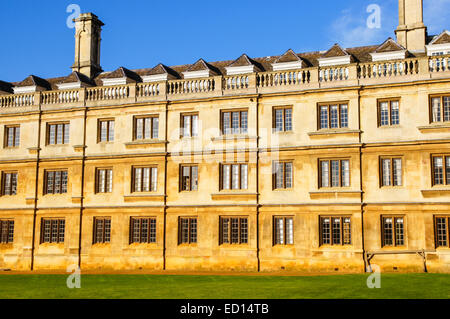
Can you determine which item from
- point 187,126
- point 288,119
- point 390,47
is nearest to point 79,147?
point 187,126

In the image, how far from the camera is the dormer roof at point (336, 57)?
33.1m

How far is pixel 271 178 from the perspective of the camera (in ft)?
104

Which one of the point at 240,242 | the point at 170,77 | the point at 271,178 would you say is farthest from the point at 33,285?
the point at 170,77

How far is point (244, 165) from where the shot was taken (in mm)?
32344

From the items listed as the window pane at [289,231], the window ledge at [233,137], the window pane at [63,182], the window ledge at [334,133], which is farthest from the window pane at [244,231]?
the window pane at [63,182]

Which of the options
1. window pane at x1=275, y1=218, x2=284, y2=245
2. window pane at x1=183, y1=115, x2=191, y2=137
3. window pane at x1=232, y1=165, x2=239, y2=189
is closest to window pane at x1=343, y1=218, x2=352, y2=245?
window pane at x1=275, y1=218, x2=284, y2=245

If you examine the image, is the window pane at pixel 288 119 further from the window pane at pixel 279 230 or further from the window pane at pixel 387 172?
the window pane at pixel 387 172

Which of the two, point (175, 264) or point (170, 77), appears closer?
point (175, 264)

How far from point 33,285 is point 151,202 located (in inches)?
405

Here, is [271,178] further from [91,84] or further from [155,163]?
[91,84]

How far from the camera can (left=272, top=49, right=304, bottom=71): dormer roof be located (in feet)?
112

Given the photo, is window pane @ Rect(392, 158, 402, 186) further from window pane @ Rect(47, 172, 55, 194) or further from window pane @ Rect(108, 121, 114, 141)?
window pane @ Rect(47, 172, 55, 194)

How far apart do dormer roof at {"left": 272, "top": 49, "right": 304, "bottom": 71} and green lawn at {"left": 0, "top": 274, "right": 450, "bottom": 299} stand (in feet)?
45.8

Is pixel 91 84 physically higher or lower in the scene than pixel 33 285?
higher
